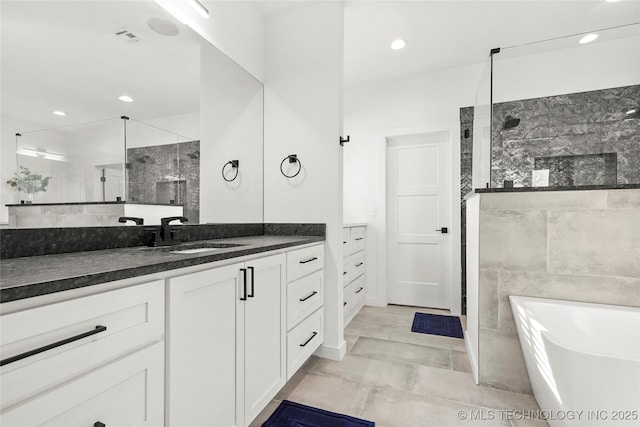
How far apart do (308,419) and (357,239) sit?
193 cm

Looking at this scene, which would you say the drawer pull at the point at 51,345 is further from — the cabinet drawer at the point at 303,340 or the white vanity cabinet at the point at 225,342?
the cabinet drawer at the point at 303,340

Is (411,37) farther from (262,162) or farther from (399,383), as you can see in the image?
(399,383)

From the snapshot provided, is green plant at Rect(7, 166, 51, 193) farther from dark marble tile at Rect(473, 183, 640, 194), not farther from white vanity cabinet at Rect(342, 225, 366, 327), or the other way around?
dark marble tile at Rect(473, 183, 640, 194)

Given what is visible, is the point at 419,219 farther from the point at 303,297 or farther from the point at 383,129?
the point at 303,297

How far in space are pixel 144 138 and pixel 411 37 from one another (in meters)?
2.61

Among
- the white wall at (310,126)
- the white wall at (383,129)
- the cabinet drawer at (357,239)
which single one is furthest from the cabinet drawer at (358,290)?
the white wall at (310,126)

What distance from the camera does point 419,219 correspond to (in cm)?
356

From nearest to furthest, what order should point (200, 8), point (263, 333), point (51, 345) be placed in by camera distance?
point (51, 345) < point (263, 333) < point (200, 8)

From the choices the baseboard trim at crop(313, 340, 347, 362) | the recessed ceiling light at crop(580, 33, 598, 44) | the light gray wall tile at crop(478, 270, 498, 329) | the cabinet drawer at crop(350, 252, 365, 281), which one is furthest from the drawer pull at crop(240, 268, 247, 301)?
the recessed ceiling light at crop(580, 33, 598, 44)

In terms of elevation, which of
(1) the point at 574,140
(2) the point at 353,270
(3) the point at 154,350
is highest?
(1) the point at 574,140

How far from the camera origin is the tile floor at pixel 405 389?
61.4 inches

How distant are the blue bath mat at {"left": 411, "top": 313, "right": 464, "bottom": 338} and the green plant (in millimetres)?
2825

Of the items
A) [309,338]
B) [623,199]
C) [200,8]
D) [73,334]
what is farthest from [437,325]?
[200,8]

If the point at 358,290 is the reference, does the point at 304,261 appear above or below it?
above
